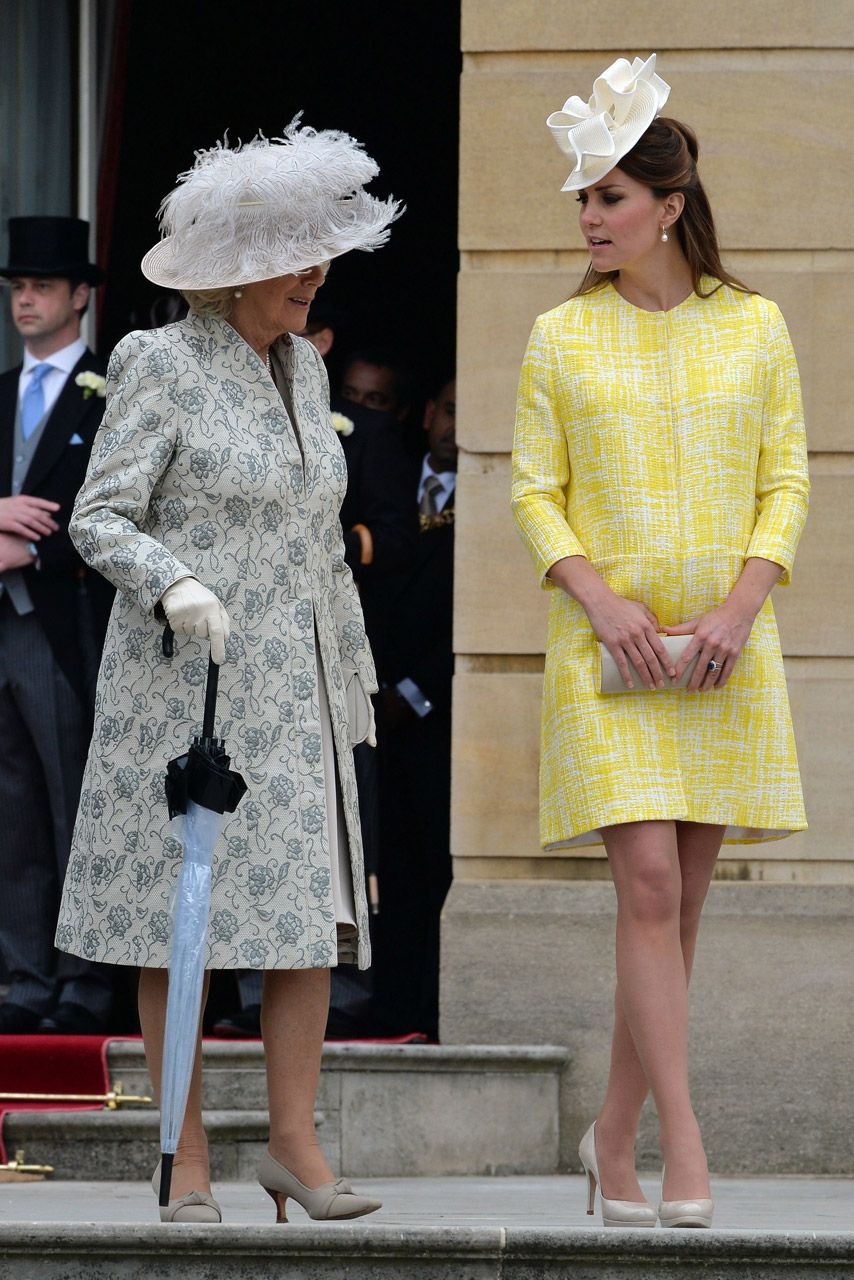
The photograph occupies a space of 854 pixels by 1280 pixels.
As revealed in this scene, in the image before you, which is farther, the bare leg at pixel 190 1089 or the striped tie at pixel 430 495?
the striped tie at pixel 430 495

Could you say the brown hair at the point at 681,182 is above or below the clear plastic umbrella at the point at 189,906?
above

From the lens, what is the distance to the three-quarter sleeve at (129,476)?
4.04 metres

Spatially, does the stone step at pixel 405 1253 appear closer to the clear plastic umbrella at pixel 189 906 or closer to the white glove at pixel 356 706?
the clear plastic umbrella at pixel 189 906

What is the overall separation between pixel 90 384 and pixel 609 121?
2681 mm

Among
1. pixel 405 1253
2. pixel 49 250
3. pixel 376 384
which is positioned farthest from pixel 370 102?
pixel 405 1253

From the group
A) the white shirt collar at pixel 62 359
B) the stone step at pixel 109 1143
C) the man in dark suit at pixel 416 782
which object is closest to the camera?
the stone step at pixel 109 1143

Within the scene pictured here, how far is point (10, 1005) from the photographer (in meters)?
6.23

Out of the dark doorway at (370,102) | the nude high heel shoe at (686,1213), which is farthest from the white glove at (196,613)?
the dark doorway at (370,102)

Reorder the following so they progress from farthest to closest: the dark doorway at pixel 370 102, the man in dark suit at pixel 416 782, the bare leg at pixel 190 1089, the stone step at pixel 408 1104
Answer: the dark doorway at pixel 370 102, the man in dark suit at pixel 416 782, the stone step at pixel 408 1104, the bare leg at pixel 190 1089

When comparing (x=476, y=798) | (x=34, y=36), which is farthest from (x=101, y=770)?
(x=34, y=36)

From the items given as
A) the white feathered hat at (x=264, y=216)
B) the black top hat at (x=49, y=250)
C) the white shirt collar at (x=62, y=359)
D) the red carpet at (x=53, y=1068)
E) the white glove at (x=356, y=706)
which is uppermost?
the black top hat at (x=49, y=250)

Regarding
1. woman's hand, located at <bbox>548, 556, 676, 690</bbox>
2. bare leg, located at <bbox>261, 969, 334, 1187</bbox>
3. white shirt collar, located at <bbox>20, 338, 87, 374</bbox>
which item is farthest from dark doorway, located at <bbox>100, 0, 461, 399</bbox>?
bare leg, located at <bbox>261, 969, 334, 1187</bbox>

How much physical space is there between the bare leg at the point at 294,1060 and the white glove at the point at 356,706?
1.68ft

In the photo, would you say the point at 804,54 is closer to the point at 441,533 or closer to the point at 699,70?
the point at 699,70
